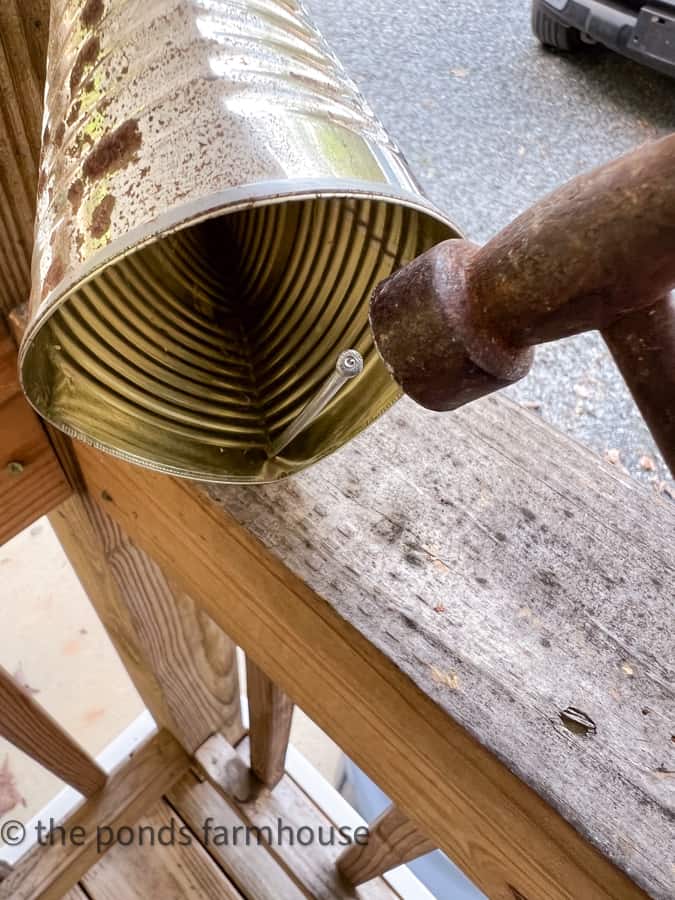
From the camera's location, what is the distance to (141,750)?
1.56 meters

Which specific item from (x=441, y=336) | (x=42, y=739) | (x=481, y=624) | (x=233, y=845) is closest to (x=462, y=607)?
(x=481, y=624)

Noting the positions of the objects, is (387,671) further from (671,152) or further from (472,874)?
(671,152)

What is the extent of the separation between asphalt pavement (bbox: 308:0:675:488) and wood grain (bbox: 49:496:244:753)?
69cm

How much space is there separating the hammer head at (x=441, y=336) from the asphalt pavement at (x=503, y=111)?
94cm

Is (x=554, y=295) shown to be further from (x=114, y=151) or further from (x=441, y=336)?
(x=114, y=151)

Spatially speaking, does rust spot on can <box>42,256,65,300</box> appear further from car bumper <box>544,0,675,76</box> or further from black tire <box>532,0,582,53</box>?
black tire <box>532,0,582,53</box>

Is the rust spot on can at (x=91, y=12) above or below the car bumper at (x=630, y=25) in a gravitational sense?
above

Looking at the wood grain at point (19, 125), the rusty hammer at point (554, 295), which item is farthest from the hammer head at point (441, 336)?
the wood grain at point (19, 125)

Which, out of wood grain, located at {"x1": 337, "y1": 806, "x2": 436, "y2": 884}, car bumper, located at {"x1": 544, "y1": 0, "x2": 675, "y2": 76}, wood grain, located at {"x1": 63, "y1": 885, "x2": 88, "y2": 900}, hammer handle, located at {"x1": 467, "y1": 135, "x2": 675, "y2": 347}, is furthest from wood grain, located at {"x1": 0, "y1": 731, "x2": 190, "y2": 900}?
car bumper, located at {"x1": 544, "y1": 0, "x2": 675, "y2": 76}

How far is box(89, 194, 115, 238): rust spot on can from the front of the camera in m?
0.46

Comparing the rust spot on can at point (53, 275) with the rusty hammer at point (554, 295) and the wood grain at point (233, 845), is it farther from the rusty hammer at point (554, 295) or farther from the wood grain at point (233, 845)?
the wood grain at point (233, 845)

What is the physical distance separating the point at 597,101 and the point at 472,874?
149cm

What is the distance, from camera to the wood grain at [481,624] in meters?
0.52

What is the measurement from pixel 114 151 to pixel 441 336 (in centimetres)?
24
